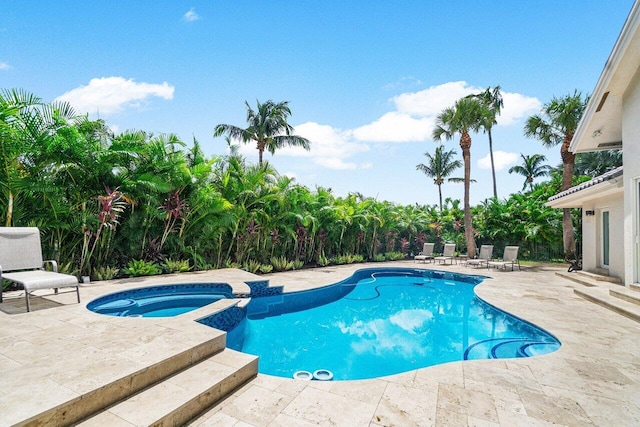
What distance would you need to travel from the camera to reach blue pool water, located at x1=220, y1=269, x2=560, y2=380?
5.43 metres

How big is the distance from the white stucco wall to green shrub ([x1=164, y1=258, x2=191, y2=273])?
12.1m

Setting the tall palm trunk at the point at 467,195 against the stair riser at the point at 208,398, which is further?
the tall palm trunk at the point at 467,195

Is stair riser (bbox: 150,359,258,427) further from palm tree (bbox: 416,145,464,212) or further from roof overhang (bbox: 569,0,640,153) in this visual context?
palm tree (bbox: 416,145,464,212)

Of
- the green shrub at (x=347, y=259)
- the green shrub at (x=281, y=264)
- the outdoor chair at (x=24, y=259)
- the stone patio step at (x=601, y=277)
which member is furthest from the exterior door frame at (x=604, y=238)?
the outdoor chair at (x=24, y=259)

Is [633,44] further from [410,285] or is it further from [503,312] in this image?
[410,285]

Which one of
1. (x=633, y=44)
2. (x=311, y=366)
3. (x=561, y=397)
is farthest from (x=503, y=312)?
(x=633, y=44)

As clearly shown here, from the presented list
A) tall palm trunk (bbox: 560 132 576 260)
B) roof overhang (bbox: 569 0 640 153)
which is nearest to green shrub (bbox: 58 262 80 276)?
roof overhang (bbox: 569 0 640 153)

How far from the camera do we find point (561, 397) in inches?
132

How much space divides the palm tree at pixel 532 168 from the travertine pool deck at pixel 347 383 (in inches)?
1360

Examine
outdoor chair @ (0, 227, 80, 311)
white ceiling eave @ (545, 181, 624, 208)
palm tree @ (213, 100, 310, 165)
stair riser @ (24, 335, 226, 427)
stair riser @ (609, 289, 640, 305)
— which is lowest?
stair riser @ (24, 335, 226, 427)

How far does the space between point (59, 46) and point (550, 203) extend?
17.2 metres

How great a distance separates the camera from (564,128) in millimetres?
14672

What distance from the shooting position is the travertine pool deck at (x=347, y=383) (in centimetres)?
286

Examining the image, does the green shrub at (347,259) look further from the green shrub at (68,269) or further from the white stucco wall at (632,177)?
the white stucco wall at (632,177)
